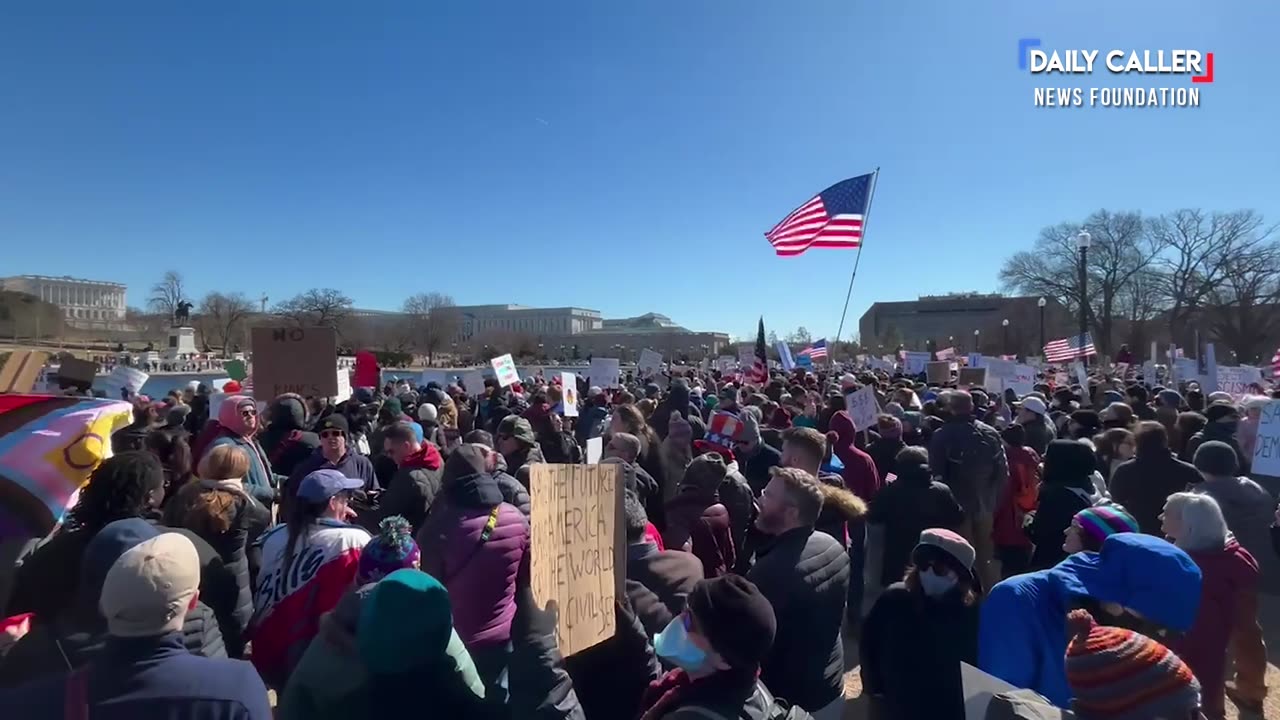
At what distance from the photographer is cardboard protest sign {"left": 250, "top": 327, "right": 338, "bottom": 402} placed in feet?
25.8

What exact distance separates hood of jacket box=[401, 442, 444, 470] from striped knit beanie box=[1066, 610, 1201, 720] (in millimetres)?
3812

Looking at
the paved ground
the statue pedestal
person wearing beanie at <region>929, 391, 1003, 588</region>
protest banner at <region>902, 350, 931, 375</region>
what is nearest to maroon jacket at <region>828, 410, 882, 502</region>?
person wearing beanie at <region>929, 391, 1003, 588</region>

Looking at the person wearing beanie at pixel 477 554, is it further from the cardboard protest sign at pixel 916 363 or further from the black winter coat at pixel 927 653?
the cardboard protest sign at pixel 916 363

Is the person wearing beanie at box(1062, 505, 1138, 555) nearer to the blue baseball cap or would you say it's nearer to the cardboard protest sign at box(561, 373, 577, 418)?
the blue baseball cap

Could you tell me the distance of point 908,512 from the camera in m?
4.92

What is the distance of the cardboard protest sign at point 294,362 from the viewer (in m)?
7.86

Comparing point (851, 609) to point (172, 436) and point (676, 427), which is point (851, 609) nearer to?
point (676, 427)

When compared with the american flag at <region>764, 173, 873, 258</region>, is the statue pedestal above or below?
below

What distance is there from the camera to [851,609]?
609 centimetres

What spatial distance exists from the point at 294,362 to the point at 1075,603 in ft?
24.7

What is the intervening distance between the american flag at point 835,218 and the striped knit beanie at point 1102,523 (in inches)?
340

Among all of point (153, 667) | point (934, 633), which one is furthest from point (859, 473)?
point (153, 667)

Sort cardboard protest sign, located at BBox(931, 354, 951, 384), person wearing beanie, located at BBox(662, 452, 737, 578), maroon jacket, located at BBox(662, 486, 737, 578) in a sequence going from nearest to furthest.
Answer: maroon jacket, located at BBox(662, 486, 737, 578), person wearing beanie, located at BBox(662, 452, 737, 578), cardboard protest sign, located at BBox(931, 354, 951, 384)

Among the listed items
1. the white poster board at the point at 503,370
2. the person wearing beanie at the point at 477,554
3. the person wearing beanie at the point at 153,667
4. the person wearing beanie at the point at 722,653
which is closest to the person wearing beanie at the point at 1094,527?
the person wearing beanie at the point at 722,653
